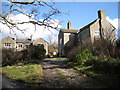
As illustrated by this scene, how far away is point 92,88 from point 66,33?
2296 centimetres

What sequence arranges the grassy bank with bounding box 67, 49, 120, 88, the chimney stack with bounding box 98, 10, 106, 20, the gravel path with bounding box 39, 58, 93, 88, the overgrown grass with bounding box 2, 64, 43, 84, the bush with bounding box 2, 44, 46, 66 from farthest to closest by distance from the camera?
the chimney stack with bounding box 98, 10, 106, 20
the bush with bounding box 2, 44, 46, 66
the overgrown grass with bounding box 2, 64, 43, 84
the gravel path with bounding box 39, 58, 93, 88
the grassy bank with bounding box 67, 49, 120, 88

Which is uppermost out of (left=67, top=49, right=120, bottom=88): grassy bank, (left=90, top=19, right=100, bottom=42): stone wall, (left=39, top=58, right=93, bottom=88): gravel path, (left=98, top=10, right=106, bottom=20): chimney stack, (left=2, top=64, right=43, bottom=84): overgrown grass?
(left=98, top=10, right=106, bottom=20): chimney stack

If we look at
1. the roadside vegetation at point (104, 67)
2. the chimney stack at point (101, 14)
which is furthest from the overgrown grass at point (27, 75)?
the chimney stack at point (101, 14)

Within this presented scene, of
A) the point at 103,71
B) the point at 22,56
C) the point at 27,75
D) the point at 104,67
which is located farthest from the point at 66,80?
the point at 22,56

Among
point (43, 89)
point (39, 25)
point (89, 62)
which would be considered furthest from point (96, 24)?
point (43, 89)

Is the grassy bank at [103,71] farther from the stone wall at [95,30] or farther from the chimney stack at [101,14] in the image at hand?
the chimney stack at [101,14]

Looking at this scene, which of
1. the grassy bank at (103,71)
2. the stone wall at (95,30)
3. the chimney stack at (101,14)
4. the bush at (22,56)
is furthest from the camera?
the chimney stack at (101,14)

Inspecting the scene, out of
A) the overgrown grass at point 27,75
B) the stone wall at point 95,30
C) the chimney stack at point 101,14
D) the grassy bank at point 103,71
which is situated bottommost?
the overgrown grass at point 27,75

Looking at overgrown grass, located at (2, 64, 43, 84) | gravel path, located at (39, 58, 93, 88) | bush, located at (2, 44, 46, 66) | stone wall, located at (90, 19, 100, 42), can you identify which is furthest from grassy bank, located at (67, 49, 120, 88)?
stone wall, located at (90, 19, 100, 42)

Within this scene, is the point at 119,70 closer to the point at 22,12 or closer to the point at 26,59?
the point at 22,12

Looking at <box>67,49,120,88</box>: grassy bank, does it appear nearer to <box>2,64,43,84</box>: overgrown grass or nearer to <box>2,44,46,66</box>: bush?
<box>2,64,43,84</box>: overgrown grass

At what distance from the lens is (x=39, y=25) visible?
8945 millimetres

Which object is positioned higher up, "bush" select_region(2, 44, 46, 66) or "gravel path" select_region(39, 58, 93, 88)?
"bush" select_region(2, 44, 46, 66)

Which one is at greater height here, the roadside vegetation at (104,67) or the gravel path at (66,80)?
the roadside vegetation at (104,67)
